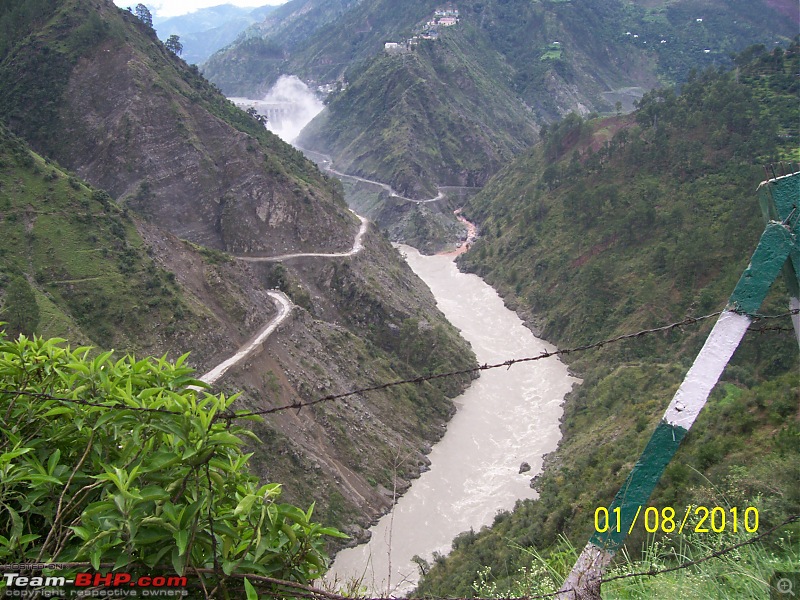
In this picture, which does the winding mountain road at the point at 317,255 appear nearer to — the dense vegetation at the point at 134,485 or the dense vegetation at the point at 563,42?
the dense vegetation at the point at 134,485

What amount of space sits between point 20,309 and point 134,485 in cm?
1781

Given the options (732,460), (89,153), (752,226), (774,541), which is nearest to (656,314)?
(752,226)

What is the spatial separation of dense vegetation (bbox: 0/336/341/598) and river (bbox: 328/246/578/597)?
37.6 ft

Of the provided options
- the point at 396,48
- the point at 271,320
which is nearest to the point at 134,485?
the point at 271,320

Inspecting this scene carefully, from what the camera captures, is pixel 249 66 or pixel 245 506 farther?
pixel 249 66

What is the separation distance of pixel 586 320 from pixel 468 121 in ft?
147

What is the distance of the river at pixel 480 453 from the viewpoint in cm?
2002

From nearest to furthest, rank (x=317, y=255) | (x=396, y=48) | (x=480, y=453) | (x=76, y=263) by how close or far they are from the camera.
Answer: (x=76, y=263) → (x=480, y=453) → (x=317, y=255) → (x=396, y=48)

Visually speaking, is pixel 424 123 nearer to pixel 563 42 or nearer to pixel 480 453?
pixel 563 42

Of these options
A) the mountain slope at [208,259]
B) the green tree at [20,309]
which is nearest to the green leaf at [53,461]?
the green tree at [20,309]

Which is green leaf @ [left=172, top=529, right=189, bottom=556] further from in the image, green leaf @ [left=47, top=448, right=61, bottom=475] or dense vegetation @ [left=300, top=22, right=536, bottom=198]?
dense vegetation @ [left=300, top=22, right=536, bottom=198]

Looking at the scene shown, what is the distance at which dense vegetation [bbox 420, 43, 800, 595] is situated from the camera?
1290 centimetres

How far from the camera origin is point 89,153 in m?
32.7

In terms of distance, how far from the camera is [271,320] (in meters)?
26.0
